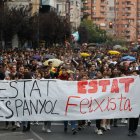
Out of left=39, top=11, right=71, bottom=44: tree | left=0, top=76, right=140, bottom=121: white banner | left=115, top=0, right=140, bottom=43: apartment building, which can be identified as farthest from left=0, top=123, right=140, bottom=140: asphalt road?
left=115, top=0, right=140, bottom=43: apartment building

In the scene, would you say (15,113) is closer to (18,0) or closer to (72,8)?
(18,0)

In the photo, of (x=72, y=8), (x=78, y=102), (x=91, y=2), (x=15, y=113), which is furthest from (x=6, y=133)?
(x=91, y=2)

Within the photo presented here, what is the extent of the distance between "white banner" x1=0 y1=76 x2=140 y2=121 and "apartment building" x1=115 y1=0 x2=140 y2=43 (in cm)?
17564

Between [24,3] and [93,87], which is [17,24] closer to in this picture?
[24,3]

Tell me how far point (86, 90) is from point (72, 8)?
111m

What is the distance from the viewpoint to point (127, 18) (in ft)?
624

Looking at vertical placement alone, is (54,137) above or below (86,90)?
below

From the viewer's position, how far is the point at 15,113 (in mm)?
14312

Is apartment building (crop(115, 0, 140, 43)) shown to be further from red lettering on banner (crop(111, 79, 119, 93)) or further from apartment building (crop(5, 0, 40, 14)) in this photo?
red lettering on banner (crop(111, 79, 119, 93))

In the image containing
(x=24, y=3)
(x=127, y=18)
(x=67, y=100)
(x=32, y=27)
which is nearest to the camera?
(x=67, y=100)

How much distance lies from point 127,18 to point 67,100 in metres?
178

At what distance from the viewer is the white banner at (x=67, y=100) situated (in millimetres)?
14328

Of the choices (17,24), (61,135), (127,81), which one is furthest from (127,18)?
(61,135)

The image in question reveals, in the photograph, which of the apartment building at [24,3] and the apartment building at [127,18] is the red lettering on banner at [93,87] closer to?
the apartment building at [24,3]
